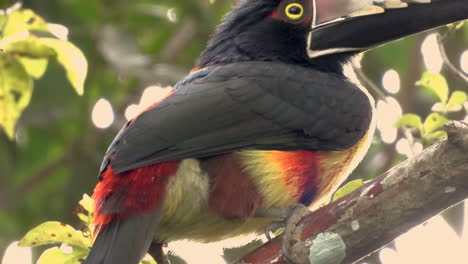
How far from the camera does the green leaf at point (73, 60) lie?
140 inches

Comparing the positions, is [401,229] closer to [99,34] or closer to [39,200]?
[99,34]

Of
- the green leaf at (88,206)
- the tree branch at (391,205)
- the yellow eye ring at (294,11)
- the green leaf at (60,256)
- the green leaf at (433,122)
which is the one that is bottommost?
the tree branch at (391,205)

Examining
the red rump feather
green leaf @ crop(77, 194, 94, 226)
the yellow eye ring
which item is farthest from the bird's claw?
the yellow eye ring

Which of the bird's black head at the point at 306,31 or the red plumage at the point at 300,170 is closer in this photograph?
the red plumage at the point at 300,170

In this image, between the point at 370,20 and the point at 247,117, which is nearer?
the point at 247,117

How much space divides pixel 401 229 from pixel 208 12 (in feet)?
9.17

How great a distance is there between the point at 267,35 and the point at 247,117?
2.31ft

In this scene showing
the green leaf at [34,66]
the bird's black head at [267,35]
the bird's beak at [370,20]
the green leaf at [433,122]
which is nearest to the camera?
the green leaf at [433,122]

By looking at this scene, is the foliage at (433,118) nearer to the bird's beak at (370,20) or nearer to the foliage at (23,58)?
the bird's beak at (370,20)

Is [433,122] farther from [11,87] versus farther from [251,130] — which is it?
[11,87]

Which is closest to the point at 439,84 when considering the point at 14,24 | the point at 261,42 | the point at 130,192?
the point at 261,42

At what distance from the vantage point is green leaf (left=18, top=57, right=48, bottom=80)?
3771 millimetres

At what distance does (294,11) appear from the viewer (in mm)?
4359

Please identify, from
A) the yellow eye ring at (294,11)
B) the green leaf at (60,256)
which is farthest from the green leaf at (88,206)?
the yellow eye ring at (294,11)
